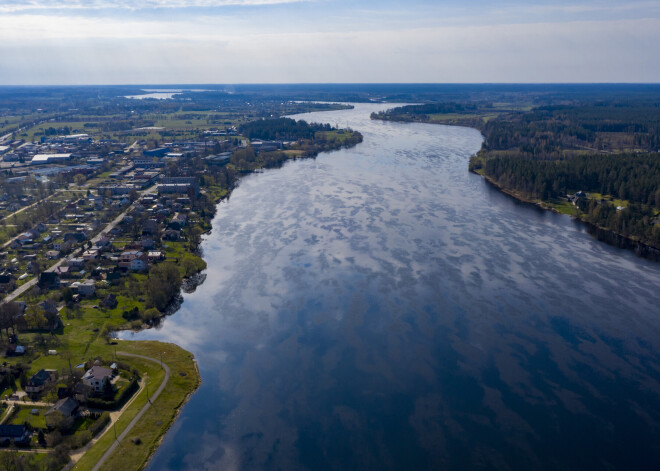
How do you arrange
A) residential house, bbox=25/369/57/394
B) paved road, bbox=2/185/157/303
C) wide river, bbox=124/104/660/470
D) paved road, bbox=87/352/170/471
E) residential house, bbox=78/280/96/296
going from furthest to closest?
1. residential house, bbox=78/280/96/296
2. paved road, bbox=2/185/157/303
3. residential house, bbox=25/369/57/394
4. wide river, bbox=124/104/660/470
5. paved road, bbox=87/352/170/471

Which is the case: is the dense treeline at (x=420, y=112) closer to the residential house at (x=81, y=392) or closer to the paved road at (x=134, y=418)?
the paved road at (x=134, y=418)

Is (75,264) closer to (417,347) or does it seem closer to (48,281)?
(48,281)

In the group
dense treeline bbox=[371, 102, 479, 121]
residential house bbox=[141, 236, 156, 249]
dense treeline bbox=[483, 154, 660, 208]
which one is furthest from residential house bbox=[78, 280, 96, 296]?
dense treeline bbox=[371, 102, 479, 121]

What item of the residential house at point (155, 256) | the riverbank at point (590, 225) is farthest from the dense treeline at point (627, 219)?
the residential house at point (155, 256)

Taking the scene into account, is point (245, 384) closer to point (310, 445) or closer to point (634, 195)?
point (310, 445)

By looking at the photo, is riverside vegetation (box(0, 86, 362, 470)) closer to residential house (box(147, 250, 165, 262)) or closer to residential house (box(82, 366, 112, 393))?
residential house (box(147, 250, 165, 262))
